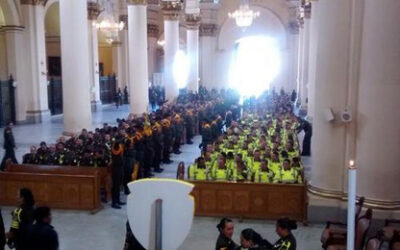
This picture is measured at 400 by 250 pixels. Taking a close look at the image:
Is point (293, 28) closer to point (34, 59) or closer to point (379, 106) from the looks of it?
point (34, 59)

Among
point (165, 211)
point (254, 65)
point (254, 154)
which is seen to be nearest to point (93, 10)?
point (254, 65)

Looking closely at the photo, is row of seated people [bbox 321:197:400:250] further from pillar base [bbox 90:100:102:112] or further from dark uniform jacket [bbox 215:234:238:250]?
pillar base [bbox 90:100:102:112]

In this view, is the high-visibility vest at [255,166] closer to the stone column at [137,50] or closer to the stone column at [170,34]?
the stone column at [137,50]

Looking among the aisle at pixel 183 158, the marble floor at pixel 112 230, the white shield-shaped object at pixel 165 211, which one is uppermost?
the white shield-shaped object at pixel 165 211

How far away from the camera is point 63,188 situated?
10719mm

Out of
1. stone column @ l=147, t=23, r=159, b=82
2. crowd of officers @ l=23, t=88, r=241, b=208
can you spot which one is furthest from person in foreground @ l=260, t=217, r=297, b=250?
stone column @ l=147, t=23, r=159, b=82

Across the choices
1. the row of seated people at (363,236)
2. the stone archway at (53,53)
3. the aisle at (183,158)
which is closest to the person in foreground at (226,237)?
the row of seated people at (363,236)

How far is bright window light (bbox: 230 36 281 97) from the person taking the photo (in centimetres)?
3794

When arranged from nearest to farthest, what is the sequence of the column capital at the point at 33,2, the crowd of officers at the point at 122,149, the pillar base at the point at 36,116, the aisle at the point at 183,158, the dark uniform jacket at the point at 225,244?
the dark uniform jacket at the point at 225,244 < the crowd of officers at the point at 122,149 < the aisle at the point at 183,158 < the column capital at the point at 33,2 < the pillar base at the point at 36,116

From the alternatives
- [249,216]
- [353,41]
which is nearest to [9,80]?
[249,216]

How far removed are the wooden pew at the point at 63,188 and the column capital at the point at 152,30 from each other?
93.2 feet

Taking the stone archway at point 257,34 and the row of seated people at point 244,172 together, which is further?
the stone archway at point 257,34

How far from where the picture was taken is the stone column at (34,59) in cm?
2438

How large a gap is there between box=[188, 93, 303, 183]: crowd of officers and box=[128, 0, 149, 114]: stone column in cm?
493
